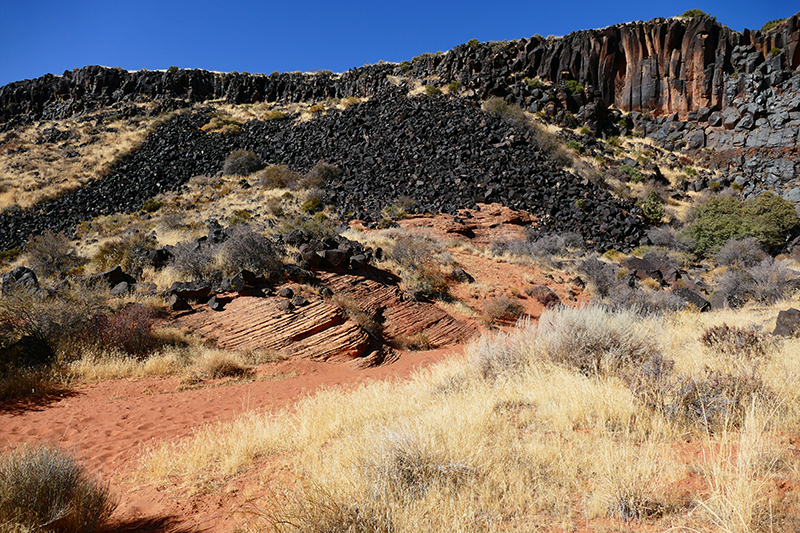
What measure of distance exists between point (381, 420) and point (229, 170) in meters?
32.3

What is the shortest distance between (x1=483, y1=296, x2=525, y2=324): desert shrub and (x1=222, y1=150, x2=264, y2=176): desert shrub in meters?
25.4

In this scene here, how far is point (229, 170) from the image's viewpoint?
32062 millimetres

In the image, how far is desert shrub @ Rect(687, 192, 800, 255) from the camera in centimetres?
1959

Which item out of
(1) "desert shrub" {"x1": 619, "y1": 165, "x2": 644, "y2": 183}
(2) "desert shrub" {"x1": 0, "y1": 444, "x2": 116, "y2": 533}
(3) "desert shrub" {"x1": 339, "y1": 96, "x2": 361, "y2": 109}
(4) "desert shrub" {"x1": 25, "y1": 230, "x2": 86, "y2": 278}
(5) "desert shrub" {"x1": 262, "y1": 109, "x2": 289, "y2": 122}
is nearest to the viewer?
(2) "desert shrub" {"x1": 0, "y1": 444, "x2": 116, "y2": 533}

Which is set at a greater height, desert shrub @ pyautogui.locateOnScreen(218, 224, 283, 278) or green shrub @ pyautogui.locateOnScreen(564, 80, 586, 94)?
green shrub @ pyautogui.locateOnScreen(564, 80, 586, 94)

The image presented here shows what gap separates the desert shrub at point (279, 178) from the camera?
1117 inches

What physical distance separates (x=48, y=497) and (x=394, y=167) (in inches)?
1026

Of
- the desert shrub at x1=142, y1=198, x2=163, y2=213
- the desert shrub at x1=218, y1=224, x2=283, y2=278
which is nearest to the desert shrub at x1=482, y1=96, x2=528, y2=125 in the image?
the desert shrub at x1=218, y1=224, x2=283, y2=278

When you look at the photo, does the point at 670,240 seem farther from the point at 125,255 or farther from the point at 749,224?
the point at 125,255

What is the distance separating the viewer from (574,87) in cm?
3528

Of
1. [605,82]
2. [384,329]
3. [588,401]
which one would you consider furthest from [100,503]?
[605,82]

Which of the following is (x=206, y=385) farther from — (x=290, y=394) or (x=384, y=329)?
(x=384, y=329)

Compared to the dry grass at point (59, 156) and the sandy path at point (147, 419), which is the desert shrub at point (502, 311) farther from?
the dry grass at point (59, 156)

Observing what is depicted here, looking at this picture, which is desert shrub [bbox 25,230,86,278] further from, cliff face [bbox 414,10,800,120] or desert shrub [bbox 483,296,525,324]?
cliff face [bbox 414,10,800,120]
